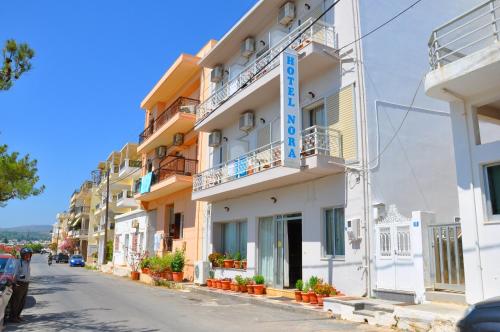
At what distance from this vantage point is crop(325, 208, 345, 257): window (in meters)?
12.9

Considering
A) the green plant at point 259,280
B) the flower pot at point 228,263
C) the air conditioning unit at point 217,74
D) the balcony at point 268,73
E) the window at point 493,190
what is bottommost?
the green plant at point 259,280

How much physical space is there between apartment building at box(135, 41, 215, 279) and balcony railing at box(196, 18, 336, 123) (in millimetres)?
2708

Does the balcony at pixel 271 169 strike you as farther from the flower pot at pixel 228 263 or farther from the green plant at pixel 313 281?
the green plant at pixel 313 281

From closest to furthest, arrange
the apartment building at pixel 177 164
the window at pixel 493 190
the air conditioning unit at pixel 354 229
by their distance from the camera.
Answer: the window at pixel 493 190, the air conditioning unit at pixel 354 229, the apartment building at pixel 177 164

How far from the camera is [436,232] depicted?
10102mm

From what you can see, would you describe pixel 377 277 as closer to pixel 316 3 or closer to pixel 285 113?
pixel 285 113

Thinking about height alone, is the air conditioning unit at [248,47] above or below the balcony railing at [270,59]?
above

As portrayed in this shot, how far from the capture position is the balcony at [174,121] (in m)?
23.5

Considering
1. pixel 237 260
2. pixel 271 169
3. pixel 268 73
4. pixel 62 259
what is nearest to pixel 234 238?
pixel 237 260

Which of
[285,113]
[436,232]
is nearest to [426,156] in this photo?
[436,232]

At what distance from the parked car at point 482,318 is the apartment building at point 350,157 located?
6.37 meters

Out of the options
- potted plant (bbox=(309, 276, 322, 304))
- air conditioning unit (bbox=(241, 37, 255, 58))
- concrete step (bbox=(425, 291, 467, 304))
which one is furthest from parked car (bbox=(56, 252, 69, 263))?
concrete step (bbox=(425, 291, 467, 304))

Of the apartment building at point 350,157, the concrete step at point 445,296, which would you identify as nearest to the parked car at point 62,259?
the apartment building at point 350,157

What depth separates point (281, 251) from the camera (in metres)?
15.5
